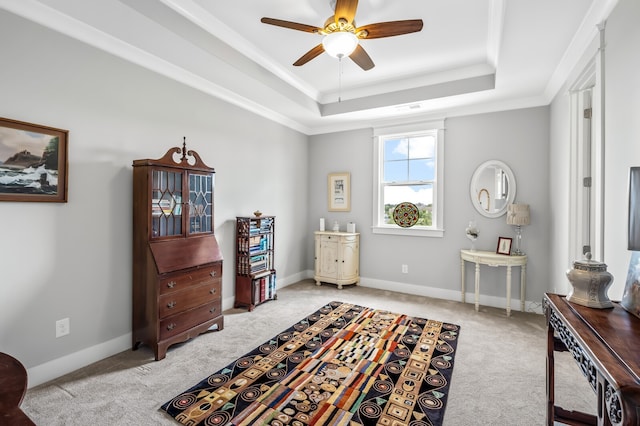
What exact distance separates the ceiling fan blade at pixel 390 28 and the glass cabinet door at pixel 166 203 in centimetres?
Result: 203

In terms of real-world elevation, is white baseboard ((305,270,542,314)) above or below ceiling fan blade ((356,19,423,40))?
below

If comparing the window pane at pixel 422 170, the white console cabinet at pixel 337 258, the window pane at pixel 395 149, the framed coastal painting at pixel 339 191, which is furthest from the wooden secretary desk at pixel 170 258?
the window pane at pixel 422 170

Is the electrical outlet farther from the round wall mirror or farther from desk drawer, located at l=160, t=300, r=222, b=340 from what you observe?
the round wall mirror

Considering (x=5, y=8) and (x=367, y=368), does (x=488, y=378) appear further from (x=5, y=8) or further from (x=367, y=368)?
(x=5, y=8)

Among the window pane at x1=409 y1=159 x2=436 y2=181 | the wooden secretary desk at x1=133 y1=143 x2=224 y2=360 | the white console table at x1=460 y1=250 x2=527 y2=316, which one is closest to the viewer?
the wooden secretary desk at x1=133 y1=143 x2=224 y2=360

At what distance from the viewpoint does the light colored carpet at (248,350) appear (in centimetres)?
189

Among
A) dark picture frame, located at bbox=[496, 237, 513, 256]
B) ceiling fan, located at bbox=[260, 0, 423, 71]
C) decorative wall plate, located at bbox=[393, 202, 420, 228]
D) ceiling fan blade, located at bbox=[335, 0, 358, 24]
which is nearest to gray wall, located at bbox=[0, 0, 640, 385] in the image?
dark picture frame, located at bbox=[496, 237, 513, 256]

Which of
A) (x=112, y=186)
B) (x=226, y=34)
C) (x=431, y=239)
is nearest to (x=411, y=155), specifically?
(x=431, y=239)

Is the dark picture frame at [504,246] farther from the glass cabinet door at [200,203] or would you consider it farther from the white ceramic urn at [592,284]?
the glass cabinet door at [200,203]

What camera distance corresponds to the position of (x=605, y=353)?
1.03 meters

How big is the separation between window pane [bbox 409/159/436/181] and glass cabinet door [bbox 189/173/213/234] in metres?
2.93

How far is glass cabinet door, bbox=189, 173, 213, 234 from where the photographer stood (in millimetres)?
3027

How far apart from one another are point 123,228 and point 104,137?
0.80 m

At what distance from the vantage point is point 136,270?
275 cm
